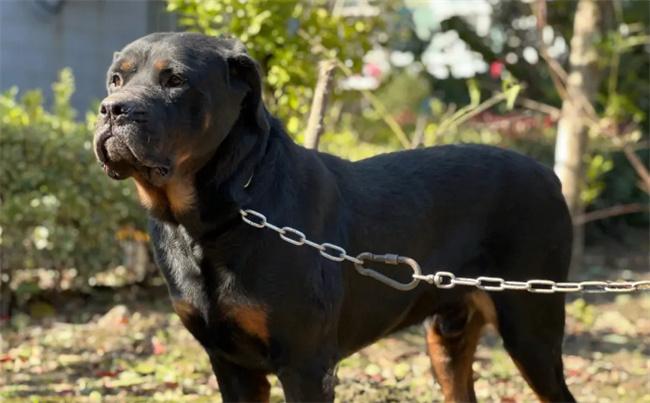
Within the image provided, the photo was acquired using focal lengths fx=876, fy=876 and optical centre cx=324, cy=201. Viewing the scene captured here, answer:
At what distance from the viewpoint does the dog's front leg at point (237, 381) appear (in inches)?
140

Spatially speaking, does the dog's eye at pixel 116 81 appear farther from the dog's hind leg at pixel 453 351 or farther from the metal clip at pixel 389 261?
the dog's hind leg at pixel 453 351

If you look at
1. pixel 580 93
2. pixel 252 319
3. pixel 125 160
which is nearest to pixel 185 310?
pixel 252 319

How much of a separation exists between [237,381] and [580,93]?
5.38m

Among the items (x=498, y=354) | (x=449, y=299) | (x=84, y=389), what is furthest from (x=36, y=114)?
(x=449, y=299)

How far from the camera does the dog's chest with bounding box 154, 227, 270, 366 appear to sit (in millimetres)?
3209

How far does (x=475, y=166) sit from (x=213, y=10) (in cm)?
245

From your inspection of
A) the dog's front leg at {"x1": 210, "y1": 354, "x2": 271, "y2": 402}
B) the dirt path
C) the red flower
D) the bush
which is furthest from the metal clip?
the red flower

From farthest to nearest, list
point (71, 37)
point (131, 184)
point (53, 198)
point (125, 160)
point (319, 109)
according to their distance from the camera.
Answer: point (71, 37), point (131, 184), point (53, 198), point (319, 109), point (125, 160)

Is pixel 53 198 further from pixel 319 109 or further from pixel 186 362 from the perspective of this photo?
pixel 319 109

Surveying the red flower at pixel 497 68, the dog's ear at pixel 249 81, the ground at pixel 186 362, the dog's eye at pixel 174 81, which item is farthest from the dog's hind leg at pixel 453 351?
the red flower at pixel 497 68

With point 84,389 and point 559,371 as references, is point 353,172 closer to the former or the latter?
point 559,371

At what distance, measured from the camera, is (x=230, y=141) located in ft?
10.8

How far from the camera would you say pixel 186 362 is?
583 centimetres

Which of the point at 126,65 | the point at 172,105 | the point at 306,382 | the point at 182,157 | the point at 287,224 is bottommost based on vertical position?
the point at 306,382
